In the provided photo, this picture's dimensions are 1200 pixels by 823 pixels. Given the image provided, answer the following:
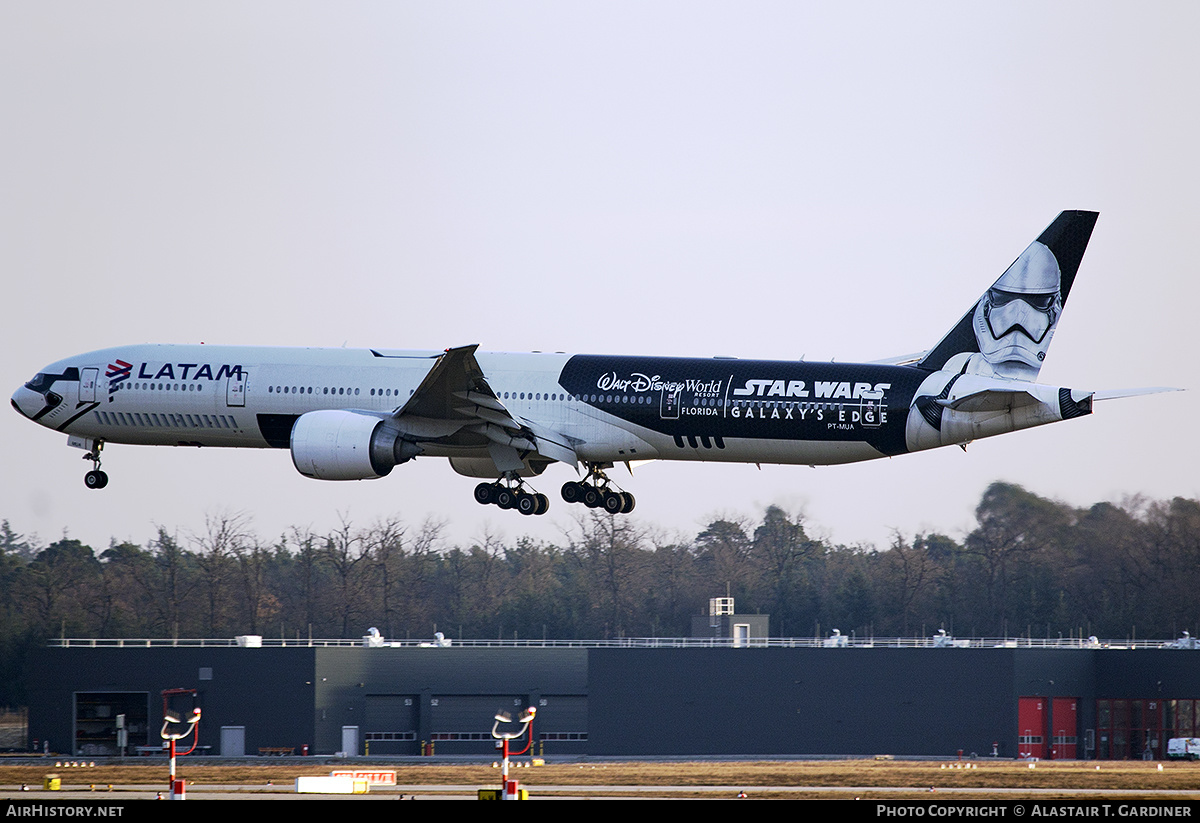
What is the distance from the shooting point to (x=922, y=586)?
331 feet

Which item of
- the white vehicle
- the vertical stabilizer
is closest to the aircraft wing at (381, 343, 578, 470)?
the vertical stabilizer

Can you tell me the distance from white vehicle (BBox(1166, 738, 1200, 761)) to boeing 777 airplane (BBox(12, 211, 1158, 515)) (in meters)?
27.4

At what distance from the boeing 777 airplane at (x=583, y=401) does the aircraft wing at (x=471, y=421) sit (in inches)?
2.1

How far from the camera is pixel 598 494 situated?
170ft

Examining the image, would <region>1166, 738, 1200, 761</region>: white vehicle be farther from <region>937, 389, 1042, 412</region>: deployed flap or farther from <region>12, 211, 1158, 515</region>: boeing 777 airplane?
<region>937, 389, 1042, 412</region>: deployed flap

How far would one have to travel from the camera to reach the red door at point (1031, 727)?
71.0m

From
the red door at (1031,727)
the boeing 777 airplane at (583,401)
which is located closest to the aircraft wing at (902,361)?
the boeing 777 airplane at (583,401)

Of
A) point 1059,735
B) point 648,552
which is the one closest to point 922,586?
point 648,552

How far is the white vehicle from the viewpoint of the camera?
6912 cm

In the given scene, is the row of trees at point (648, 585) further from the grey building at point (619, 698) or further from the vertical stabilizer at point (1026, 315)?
the vertical stabilizer at point (1026, 315)

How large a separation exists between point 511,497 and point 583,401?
12.9 ft

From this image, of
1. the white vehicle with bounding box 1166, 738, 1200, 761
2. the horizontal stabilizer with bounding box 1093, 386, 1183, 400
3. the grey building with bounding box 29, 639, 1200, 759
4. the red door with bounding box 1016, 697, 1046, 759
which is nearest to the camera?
the horizontal stabilizer with bounding box 1093, 386, 1183, 400

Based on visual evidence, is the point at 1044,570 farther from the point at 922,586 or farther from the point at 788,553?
the point at 788,553

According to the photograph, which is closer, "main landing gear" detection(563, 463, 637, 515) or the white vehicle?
"main landing gear" detection(563, 463, 637, 515)
